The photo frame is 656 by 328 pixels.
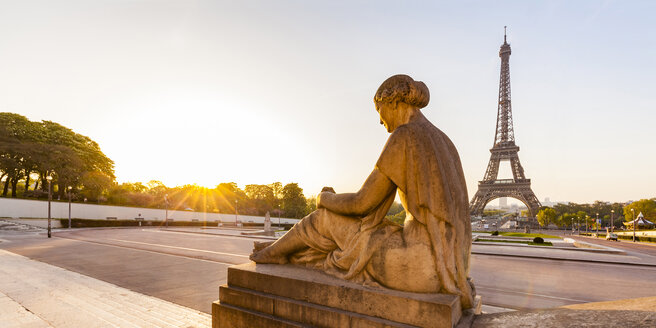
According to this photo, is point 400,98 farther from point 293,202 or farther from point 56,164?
point 293,202

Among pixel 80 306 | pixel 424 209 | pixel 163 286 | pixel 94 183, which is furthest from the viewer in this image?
pixel 94 183

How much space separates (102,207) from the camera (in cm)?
3900

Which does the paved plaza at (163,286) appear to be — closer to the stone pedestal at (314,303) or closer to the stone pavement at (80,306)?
the stone pavement at (80,306)

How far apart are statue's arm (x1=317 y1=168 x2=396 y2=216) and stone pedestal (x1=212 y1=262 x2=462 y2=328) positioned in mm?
658

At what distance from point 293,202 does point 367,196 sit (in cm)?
5560

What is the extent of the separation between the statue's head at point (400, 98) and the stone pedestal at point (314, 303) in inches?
64.4

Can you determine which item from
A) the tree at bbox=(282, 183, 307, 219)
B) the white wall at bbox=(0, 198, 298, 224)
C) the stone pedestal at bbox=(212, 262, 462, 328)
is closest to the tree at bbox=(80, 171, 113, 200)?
the white wall at bbox=(0, 198, 298, 224)

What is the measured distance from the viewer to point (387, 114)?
10.00 feet

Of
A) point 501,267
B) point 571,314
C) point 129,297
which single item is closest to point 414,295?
point 571,314

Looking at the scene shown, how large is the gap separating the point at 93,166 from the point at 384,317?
168ft

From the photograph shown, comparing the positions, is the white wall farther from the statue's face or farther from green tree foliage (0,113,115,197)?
the statue's face

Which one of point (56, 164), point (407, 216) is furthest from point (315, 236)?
point (56, 164)

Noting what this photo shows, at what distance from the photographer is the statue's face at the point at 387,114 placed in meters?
3.02

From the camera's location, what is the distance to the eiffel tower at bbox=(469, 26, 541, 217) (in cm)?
5047
